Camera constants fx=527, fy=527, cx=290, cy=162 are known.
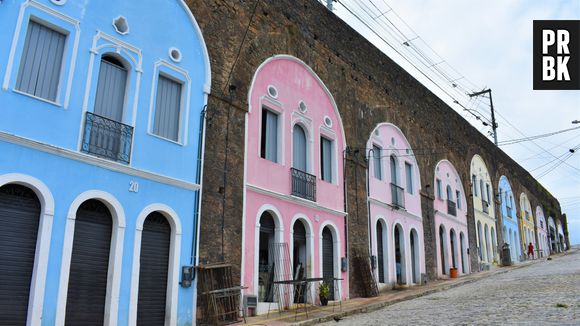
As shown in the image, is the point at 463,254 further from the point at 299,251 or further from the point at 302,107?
the point at 302,107

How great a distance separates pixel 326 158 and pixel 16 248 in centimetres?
1077

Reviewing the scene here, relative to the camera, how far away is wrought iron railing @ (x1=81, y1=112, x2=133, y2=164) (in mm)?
10164

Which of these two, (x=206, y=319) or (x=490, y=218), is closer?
(x=206, y=319)

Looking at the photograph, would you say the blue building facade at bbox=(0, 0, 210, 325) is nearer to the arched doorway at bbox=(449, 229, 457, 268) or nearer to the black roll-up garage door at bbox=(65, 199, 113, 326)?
the black roll-up garage door at bbox=(65, 199, 113, 326)

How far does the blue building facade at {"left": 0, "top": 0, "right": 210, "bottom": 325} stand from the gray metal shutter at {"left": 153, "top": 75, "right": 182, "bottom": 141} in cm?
3

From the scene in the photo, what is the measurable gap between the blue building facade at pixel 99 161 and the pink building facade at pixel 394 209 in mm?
9141

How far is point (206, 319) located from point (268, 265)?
3.11 m

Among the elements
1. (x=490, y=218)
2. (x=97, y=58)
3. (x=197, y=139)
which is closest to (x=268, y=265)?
(x=197, y=139)

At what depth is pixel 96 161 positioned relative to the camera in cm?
1009

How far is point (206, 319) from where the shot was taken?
37.8 feet

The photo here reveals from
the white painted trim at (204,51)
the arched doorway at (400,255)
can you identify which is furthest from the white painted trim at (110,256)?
the arched doorway at (400,255)

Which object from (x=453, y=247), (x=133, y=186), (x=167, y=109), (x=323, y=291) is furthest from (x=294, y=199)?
(x=453, y=247)

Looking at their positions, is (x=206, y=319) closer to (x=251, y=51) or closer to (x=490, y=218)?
(x=251, y=51)

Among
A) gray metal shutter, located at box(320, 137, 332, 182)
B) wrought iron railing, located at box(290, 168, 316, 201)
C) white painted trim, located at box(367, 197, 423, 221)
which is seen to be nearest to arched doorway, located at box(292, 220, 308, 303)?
wrought iron railing, located at box(290, 168, 316, 201)
